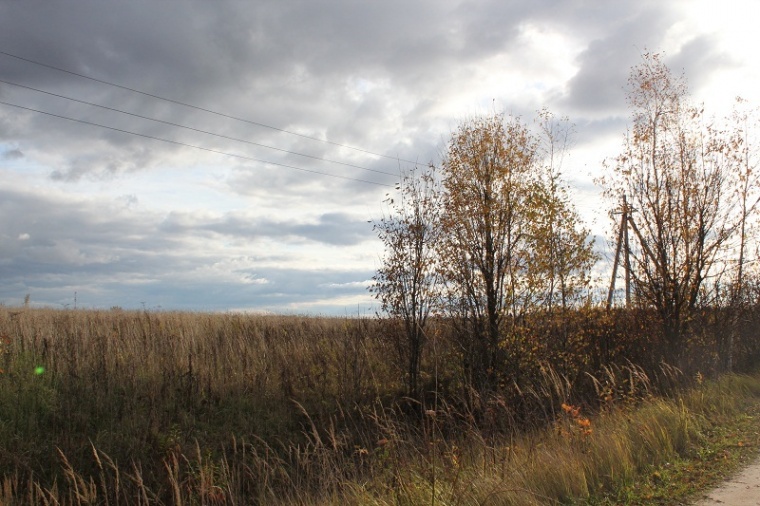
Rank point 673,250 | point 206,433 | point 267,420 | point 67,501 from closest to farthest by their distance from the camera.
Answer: point 67,501, point 206,433, point 267,420, point 673,250

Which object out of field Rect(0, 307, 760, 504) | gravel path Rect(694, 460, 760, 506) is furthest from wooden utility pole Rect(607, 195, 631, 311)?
gravel path Rect(694, 460, 760, 506)

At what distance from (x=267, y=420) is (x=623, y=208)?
10630 millimetres

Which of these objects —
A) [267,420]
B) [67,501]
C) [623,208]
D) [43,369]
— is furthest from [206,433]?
[623,208]

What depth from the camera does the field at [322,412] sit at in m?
6.62

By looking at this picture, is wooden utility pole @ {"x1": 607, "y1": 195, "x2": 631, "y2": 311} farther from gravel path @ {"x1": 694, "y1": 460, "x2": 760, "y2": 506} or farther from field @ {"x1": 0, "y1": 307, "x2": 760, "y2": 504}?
gravel path @ {"x1": 694, "y1": 460, "x2": 760, "y2": 506}

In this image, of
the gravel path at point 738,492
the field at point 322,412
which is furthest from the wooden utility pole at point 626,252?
the gravel path at point 738,492

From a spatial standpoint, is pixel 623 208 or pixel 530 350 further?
pixel 623 208

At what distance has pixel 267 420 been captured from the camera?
13.1 meters

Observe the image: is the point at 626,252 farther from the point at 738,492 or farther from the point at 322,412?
the point at 738,492

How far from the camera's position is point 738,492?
559cm

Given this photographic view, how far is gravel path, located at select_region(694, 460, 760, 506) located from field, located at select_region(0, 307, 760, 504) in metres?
0.78

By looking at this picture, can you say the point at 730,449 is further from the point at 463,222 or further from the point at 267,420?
the point at 267,420

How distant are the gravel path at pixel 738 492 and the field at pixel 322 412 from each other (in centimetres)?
78

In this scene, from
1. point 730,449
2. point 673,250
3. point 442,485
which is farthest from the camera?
point 673,250
